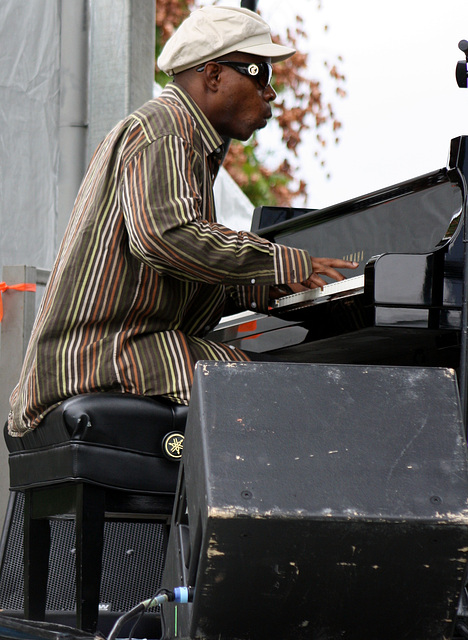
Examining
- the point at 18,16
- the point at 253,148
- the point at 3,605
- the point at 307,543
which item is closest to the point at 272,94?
the point at 307,543

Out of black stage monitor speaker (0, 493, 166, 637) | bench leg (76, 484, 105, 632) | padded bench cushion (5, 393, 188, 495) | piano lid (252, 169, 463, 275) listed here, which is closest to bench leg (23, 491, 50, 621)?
padded bench cushion (5, 393, 188, 495)

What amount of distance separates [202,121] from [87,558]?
3.75 ft

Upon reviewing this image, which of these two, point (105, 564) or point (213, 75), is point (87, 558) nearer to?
point (105, 564)

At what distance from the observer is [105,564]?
3.28 meters

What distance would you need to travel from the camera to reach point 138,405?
228 cm

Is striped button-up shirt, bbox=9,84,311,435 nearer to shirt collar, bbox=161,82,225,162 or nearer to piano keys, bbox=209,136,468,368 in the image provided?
shirt collar, bbox=161,82,225,162

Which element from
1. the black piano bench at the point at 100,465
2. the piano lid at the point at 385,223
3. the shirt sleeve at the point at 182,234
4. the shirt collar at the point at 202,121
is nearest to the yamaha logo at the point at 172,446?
the black piano bench at the point at 100,465

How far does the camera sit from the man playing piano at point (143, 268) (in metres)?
2.32

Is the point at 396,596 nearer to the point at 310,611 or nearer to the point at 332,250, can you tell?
the point at 310,611

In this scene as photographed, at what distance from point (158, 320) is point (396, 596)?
100 cm

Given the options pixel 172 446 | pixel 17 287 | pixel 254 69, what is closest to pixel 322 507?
pixel 172 446

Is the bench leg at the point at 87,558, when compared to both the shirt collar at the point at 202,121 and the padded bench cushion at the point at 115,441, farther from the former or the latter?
the shirt collar at the point at 202,121

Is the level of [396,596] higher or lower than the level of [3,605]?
higher

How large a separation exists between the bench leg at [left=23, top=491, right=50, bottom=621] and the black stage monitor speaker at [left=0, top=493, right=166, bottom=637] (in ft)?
1.96
